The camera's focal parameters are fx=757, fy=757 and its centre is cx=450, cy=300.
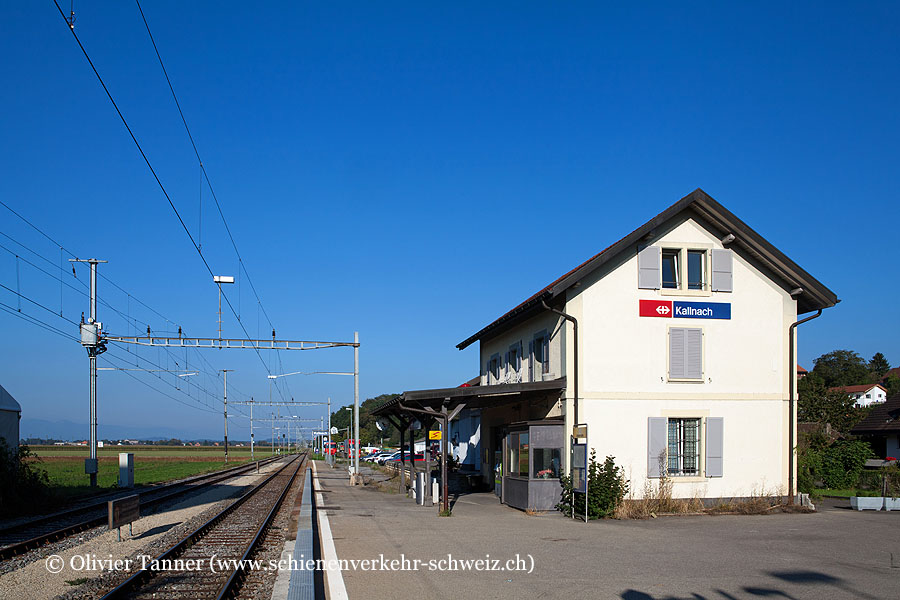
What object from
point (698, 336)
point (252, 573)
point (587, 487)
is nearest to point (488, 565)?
point (252, 573)

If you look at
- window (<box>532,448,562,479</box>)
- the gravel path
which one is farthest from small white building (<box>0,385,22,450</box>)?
window (<box>532,448,562,479</box>)

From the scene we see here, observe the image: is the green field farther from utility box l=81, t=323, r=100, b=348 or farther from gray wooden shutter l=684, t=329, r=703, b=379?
gray wooden shutter l=684, t=329, r=703, b=379

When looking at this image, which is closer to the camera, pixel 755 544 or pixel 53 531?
pixel 755 544

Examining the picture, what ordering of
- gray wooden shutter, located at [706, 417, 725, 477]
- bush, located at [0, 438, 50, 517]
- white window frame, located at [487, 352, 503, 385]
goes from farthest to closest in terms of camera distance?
white window frame, located at [487, 352, 503, 385] < bush, located at [0, 438, 50, 517] < gray wooden shutter, located at [706, 417, 725, 477]

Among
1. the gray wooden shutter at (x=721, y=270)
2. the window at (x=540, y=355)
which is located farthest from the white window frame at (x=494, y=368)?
the gray wooden shutter at (x=721, y=270)

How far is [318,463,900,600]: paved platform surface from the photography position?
9148 millimetres

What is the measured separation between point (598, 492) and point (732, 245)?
7.49m

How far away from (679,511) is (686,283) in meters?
5.68

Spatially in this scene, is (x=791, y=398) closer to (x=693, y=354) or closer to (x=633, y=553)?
(x=693, y=354)

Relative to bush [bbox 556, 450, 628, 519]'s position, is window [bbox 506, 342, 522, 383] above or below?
above

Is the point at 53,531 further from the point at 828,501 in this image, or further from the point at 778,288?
the point at 828,501

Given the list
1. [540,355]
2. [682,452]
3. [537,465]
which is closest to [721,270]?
[682,452]

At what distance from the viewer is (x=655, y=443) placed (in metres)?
18.5

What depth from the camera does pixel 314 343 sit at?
101 ft
